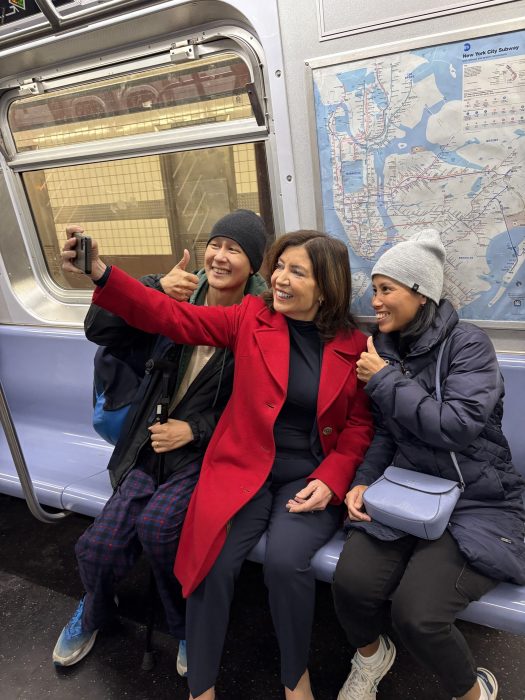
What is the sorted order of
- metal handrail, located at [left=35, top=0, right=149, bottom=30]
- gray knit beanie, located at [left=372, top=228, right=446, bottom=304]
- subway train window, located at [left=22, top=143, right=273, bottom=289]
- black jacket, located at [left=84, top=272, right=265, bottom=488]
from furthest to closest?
1. subway train window, located at [left=22, top=143, right=273, bottom=289]
2. metal handrail, located at [left=35, top=0, right=149, bottom=30]
3. black jacket, located at [left=84, top=272, right=265, bottom=488]
4. gray knit beanie, located at [left=372, top=228, right=446, bottom=304]

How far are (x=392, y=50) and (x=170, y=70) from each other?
47.8 inches

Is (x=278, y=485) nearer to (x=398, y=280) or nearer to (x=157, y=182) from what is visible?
(x=398, y=280)

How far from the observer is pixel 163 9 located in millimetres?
2361

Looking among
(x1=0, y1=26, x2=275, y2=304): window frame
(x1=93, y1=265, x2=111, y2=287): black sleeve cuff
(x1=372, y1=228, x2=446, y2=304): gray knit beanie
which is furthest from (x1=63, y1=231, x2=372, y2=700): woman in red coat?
(x1=0, y1=26, x2=275, y2=304): window frame

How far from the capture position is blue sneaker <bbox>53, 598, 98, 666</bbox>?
2.18 m

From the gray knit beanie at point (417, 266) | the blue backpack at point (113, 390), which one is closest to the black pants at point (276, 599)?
the blue backpack at point (113, 390)

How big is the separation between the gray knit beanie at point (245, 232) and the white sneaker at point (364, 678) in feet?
5.17

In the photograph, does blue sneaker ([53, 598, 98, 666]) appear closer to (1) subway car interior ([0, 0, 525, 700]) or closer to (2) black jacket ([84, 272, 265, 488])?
(1) subway car interior ([0, 0, 525, 700])

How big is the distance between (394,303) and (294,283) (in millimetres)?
379

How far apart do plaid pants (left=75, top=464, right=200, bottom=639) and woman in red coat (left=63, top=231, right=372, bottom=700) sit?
91mm

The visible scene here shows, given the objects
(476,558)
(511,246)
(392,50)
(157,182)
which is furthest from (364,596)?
(157,182)

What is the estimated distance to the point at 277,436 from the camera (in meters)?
2.11

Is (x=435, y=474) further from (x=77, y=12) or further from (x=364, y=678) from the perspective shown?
(x=77, y=12)

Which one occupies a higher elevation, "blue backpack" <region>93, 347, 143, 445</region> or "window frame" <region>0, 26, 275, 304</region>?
"window frame" <region>0, 26, 275, 304</region>
